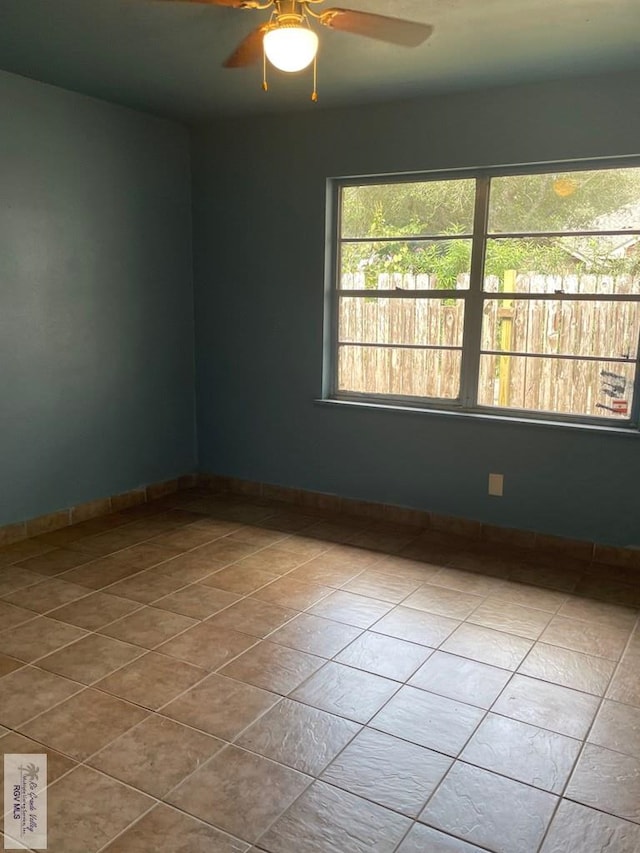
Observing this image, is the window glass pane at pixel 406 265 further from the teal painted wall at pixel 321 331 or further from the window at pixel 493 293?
the teal painted wall at pixel 321 331

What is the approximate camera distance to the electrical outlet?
387 cm

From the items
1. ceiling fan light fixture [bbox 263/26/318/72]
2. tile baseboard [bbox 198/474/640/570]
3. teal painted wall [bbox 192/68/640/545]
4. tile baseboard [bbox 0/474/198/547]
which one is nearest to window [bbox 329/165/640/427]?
teal painted wall [bbox 192/68/640/545]

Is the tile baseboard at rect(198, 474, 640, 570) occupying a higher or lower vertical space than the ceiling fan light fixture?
lower

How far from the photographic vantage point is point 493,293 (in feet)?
12.5

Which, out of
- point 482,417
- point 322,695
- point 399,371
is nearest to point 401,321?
point 399,371

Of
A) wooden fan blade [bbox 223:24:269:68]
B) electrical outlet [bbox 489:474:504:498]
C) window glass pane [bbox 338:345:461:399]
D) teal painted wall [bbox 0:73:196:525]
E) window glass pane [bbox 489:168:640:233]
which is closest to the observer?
wooden fan blade [bbox 223:24:269:68]

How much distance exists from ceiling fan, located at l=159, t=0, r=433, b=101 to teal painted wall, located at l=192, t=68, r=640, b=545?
1.32 metres

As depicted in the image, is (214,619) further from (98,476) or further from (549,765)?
(98,476)

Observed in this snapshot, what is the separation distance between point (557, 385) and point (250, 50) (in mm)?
2275

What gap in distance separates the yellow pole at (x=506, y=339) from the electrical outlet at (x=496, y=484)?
0.41 meters

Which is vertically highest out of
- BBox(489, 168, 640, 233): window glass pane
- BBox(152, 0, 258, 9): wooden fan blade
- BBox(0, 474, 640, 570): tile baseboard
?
BBox(152, 0, 258, 9): wooden fan blade

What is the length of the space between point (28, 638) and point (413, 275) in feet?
9.09

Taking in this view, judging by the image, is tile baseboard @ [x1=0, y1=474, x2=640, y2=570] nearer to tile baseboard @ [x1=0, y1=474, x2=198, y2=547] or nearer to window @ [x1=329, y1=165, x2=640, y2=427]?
tile baseboard @ [x1=0, y1=474, x2=198, y2=547]

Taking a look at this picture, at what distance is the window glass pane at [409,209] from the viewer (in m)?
3.85
